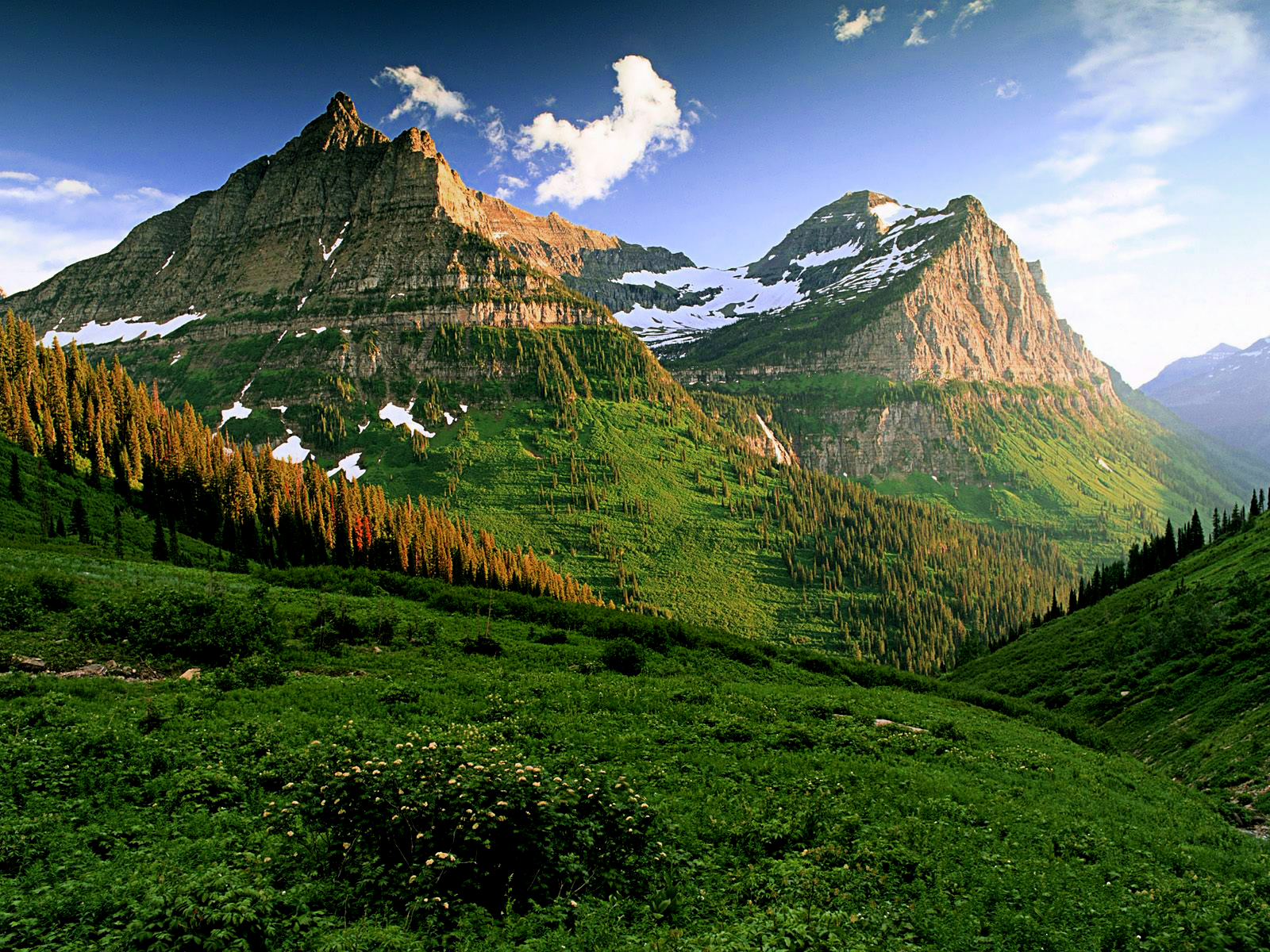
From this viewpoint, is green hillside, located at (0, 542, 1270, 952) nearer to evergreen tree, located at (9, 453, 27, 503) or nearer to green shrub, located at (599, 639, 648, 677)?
green shrub, located at (599, 639, 648, 677)

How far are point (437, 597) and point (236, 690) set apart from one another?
24.1 metres

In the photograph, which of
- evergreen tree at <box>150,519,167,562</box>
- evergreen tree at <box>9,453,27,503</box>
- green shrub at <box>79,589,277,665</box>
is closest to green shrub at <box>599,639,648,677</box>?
green shrub at <box>79,589,277,665</box>

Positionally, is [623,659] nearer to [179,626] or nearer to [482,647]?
[482,647]

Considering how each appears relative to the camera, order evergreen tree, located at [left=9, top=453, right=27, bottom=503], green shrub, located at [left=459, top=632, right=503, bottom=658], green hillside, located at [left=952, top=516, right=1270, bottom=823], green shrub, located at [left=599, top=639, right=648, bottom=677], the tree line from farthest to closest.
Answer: the tree line, evergreen tree, located at [left=9, top=453, right=27, bottom=503], green shrub, located at [left=599, top=639, right=648, bottom=677], green shrub, located at [left=459, top=632, right=503, bottom=658], green hillside, located at [left=952, top=516, right=1270, bottom=823]

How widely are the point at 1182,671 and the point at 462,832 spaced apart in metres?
54.1

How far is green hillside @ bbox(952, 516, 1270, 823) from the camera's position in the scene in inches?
1198

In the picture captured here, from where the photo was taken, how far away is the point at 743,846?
50.2 feet

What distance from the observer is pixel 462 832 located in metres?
12.6

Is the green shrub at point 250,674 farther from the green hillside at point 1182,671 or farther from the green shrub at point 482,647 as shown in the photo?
the green hillside at point 1182,671

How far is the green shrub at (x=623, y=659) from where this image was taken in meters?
34.4

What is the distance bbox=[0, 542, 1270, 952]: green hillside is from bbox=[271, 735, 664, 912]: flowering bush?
0.20ft

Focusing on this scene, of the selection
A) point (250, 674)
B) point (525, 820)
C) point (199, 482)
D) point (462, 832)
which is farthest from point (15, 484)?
point (525, 820)

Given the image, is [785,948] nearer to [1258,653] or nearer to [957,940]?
[957,940]

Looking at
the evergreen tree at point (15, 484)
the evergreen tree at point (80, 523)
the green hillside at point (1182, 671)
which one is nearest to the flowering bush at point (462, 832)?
the green hillside at point (1182, 671)
